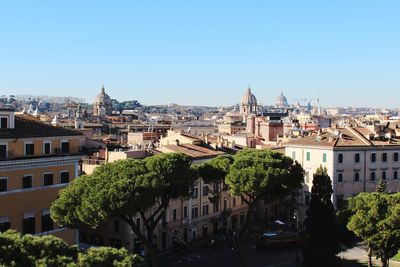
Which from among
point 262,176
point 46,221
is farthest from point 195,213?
point 46,221

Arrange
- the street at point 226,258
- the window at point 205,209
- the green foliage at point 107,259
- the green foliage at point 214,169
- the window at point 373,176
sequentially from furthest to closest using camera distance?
the window at point 373,176 → the window at point 205,209 → the street at point 226,258 → the green foliage at point 214,169 → the green foliage at point 107,259

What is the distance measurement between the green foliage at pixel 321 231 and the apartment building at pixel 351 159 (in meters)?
19.7

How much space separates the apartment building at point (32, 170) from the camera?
37750 millimetres

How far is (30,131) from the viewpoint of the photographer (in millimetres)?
39844

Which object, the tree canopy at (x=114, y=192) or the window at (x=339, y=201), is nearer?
the tree canopy at (x=114, y=192)

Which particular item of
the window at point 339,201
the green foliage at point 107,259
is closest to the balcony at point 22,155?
the green foliage at point 107,259

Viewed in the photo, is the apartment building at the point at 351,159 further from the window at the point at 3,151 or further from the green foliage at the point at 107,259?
the green foliage at the point at 107,259

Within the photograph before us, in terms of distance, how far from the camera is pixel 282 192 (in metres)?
45.8

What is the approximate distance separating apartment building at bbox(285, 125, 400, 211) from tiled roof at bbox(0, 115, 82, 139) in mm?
30751

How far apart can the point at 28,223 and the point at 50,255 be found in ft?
64.8

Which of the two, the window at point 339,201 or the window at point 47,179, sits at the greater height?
the window at point 47,179

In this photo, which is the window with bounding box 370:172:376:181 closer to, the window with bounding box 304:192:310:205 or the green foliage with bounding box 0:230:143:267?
the window with bounding box 304:192:310:205

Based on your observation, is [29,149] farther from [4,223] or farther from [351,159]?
[351,159]

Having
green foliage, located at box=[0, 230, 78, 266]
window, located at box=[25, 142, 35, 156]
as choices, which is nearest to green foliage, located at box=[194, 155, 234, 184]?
window, located at box=[25, 142, 35, 156]
